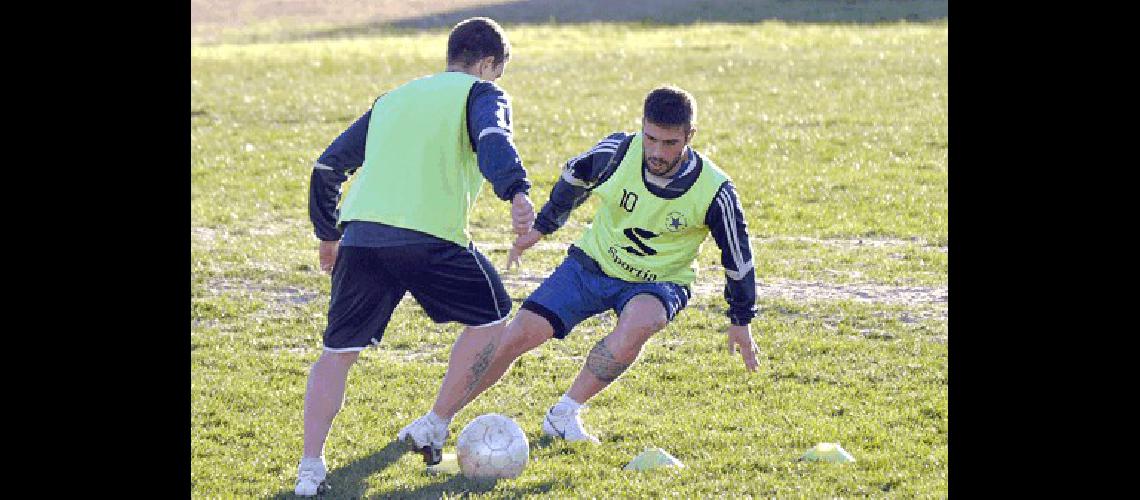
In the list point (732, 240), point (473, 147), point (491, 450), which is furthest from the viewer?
point (732, 240)

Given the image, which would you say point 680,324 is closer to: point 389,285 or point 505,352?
point 505,352

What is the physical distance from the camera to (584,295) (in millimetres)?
7426

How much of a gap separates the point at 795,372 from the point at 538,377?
1568 mm

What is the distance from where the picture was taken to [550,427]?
759cm

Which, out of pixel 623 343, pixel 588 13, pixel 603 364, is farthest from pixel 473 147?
pixel 588 13

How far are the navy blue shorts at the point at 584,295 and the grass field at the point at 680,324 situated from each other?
668mm

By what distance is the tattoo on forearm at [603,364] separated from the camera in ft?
24.1

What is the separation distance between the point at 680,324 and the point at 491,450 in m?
3.78

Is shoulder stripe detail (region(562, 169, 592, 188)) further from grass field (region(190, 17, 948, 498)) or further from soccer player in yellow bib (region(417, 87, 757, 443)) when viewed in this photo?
grass field (region(190, 17, 948, 498))

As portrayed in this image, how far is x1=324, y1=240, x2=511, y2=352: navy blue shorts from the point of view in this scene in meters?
6.55

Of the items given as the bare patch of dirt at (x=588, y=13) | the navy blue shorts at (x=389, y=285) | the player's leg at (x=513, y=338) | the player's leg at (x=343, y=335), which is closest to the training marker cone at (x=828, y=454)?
the player's leg at (x=513, y=338)

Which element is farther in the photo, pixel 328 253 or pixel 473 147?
pixel 328 253

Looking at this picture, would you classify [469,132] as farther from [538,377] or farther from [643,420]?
[538,377]

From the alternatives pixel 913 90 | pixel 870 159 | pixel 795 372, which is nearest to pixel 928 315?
pixel 795 372
